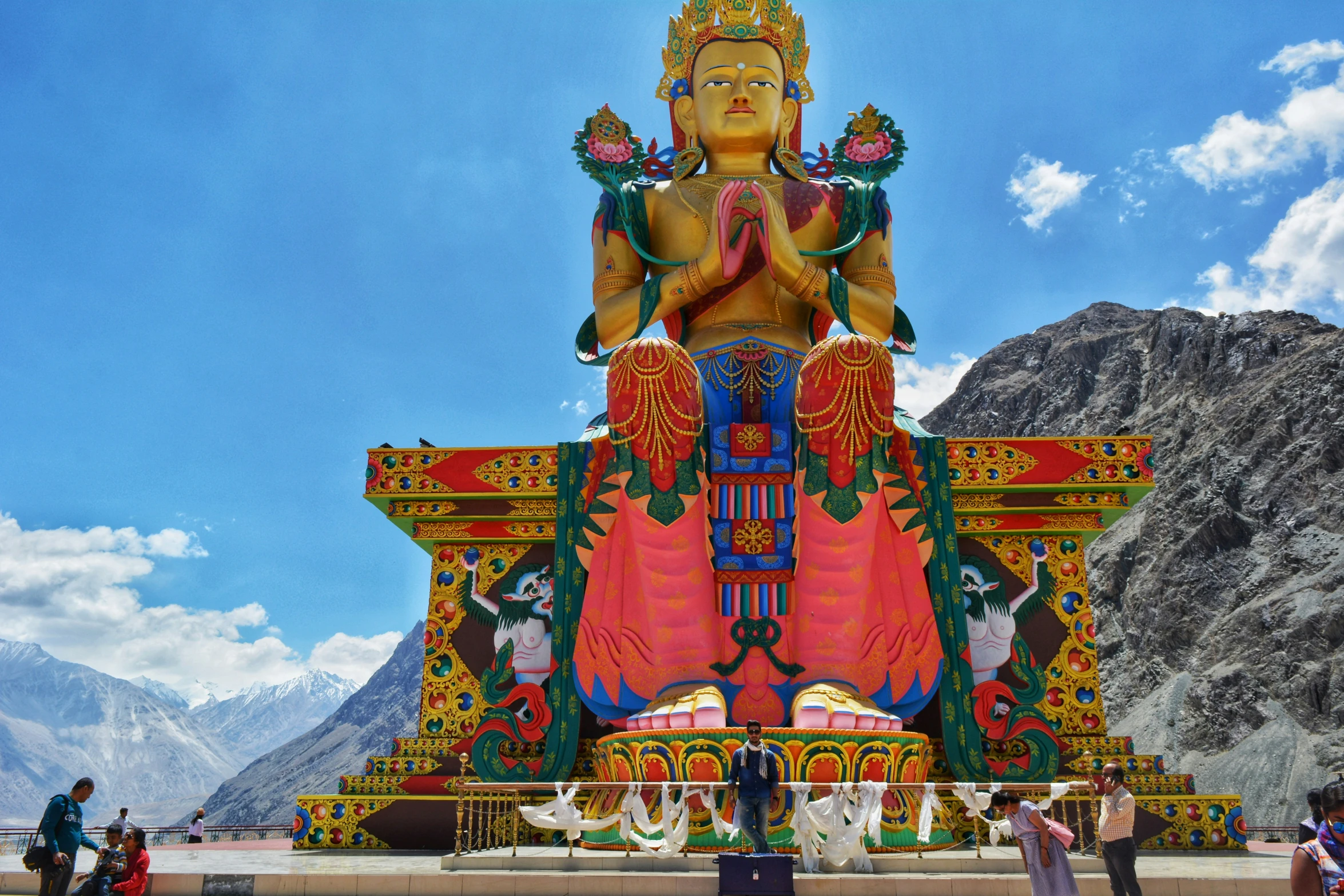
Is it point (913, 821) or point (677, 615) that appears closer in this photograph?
point (913, 821)

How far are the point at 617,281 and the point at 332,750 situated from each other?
84257 mm

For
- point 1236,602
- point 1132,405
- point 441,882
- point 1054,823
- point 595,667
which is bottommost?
point 441,882

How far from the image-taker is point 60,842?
4.14 meters

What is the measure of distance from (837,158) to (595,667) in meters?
4.53

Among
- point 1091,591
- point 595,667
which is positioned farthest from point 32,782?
point 595,667

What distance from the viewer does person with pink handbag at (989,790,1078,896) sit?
11.4 feet

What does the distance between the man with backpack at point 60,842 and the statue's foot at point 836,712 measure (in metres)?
3.46

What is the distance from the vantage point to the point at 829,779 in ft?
17.9

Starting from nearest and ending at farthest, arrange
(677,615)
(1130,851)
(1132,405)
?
1. (1130,851)
2. (677,615)
3. (1132,405)

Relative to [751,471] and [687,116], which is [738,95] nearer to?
[687,116]

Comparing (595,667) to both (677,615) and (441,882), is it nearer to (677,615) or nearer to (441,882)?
(677,615)

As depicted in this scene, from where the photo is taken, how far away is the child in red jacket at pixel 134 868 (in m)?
3.92

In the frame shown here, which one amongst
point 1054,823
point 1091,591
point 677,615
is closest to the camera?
point 1054,823

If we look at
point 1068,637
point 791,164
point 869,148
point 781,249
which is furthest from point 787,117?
point 1068,637
